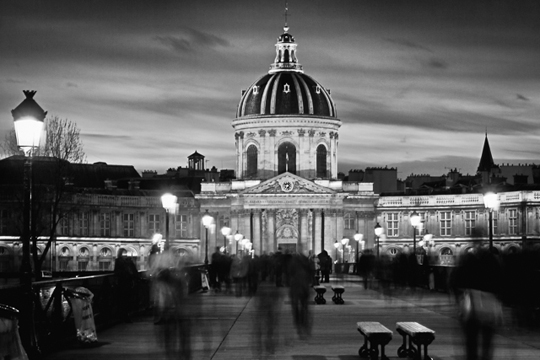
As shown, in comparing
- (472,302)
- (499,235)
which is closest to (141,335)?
(472,302)

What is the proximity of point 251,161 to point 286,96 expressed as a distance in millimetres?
8857

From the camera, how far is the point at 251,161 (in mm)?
140375

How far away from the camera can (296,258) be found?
1174 inches

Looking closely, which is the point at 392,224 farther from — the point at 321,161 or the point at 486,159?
the point at 486,159

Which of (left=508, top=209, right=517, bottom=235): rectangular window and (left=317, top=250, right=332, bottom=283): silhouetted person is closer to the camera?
(left=317, top=250, right=332, bottom=283): silhouetted person

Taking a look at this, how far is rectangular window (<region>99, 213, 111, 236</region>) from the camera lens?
5017 inches

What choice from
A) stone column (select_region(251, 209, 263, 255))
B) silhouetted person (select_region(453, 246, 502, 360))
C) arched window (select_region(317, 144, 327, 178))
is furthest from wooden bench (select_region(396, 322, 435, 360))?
arched window (select_region(317, 144, 327, 178))

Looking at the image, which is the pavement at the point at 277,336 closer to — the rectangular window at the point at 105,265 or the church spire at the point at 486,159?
the rectangular window at the point at 105,265

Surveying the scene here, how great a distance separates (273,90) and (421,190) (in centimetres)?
1941

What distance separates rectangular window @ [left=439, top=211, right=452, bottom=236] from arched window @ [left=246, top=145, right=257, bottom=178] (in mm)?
21633

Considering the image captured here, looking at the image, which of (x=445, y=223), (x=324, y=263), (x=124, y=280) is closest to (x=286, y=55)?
(x=445, y=223)

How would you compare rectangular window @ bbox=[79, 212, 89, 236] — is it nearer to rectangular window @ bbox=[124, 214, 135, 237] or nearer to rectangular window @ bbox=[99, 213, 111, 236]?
rectangular window @ bbox=[99, 213, 111, 236]

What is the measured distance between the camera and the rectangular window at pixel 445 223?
130875 mm

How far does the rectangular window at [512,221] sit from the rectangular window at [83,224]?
136 ft
